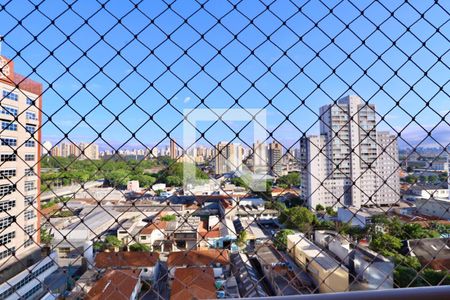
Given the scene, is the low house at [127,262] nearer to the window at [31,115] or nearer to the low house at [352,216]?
the window at [31,115]

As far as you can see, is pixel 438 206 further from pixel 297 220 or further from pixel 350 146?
pixel 297 220

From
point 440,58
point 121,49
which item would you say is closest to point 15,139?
point 121,49

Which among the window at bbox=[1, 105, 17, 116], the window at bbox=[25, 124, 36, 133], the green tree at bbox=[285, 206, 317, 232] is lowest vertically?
the green tree at bbox=[285, 206, 317, 232]

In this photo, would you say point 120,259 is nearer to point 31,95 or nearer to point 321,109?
point 31,95

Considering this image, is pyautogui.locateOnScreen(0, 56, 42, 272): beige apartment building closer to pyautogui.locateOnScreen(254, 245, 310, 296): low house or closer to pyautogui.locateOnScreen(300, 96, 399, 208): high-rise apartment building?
pyautogui.locateOnScreen(254, 245, 310, 296): low house

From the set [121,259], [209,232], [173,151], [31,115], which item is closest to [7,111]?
[31,115]

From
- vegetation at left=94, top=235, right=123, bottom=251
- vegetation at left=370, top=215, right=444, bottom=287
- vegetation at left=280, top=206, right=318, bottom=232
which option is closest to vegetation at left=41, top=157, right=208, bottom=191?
vegetation at left=94, top=235, right=123, bottom=251

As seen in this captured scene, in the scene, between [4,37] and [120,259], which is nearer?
[4,37]
